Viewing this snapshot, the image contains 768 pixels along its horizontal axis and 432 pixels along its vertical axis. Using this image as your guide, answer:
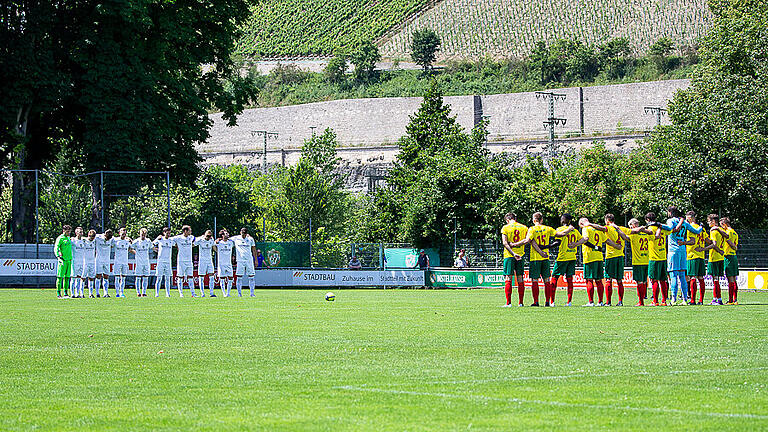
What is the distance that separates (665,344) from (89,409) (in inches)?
286

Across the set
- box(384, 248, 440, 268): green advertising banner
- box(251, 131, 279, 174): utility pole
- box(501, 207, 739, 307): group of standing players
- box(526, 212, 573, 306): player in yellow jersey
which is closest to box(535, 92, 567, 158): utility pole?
box(251, 131, 279, 174): utility pole

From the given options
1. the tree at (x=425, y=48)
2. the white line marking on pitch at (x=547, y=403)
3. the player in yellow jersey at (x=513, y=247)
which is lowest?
the white line marking on pitch at (x=547, y=403)

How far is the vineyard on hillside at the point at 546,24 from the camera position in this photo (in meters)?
135

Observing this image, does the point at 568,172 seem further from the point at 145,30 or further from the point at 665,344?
the point at 665,344

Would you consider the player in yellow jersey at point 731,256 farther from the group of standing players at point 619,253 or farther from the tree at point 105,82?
the tree at point 105,82

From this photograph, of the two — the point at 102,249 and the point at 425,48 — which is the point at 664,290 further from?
the point at 425,48

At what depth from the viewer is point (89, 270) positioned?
3186cm

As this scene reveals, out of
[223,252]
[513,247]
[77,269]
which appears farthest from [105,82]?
[513,247]

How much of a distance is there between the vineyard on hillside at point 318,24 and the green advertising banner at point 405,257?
3908 inches

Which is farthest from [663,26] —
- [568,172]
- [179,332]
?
[179,332]

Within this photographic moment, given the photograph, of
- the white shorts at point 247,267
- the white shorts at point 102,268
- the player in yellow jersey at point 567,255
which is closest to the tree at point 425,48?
the white shorts at point 247,267

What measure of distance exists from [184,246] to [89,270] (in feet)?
9.79

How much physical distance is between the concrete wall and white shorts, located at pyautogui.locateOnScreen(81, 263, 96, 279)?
7421 centimetres

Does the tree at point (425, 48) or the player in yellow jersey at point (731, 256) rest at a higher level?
the tree at point (425, 48)
